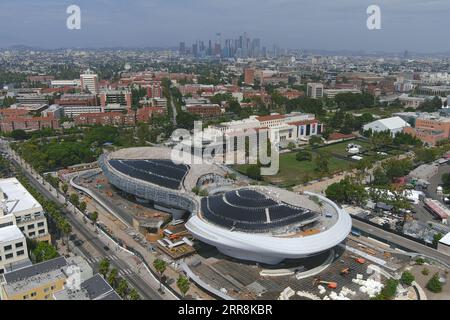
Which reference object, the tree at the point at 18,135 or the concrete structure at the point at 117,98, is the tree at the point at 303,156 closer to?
the tree at the point at 18,135

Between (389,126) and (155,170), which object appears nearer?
(155,170)

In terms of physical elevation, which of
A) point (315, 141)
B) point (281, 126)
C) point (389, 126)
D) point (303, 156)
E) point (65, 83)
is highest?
point (65, 83)

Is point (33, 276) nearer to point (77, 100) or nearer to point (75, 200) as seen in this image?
point (75, 200)

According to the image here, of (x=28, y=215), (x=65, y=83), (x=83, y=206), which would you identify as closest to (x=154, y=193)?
(x=83, y=206)

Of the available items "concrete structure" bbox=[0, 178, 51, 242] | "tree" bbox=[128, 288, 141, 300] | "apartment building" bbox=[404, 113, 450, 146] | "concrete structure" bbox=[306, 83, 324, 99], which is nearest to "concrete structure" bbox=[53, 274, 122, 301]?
"tree" bbox=[128, 288, 141, 300]

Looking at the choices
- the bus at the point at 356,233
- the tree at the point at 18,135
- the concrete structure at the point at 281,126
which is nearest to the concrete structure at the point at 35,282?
the bus at the point at 356,233
